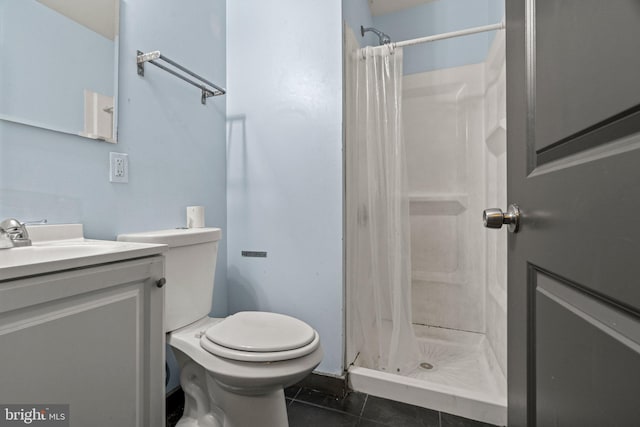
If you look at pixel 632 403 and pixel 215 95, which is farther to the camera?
pixel 215 95

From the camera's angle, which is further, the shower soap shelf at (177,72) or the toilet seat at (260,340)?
the shower soap shelf at (177,72)

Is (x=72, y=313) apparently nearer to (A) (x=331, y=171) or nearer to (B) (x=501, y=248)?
(A) (x=331, y=171)

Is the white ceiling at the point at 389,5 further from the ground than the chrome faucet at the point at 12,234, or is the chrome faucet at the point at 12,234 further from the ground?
the white ceiling at the point at 389,5

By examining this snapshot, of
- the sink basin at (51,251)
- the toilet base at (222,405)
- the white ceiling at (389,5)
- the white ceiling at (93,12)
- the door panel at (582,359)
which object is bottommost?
the toilet base at (222,405)

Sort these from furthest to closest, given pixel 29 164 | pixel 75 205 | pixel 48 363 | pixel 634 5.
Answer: pixel 75 205 → pixel 29 164 → pixel 48 363 → pixel 634 5

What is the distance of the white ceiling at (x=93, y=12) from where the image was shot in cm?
97

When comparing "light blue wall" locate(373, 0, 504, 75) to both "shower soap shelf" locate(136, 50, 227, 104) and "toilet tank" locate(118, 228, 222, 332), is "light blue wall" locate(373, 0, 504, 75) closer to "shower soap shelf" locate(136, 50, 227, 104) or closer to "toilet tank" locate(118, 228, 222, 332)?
"shower soap shelf" locate(136, 50, 227, 104)

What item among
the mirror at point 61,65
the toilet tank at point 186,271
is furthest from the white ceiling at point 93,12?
the toilet tank at point 186,271

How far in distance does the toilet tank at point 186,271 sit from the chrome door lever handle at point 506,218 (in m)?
1.05

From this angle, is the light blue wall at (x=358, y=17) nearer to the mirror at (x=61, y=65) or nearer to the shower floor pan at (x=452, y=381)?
the mirror at (x=61, y=65)

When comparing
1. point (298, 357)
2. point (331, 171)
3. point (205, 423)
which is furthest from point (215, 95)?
point (205, 423)

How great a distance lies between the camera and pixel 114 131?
1.10m

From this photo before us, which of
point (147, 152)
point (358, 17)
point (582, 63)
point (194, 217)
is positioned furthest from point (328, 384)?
point (358, 17)

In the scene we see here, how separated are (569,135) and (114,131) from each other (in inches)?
52.5
